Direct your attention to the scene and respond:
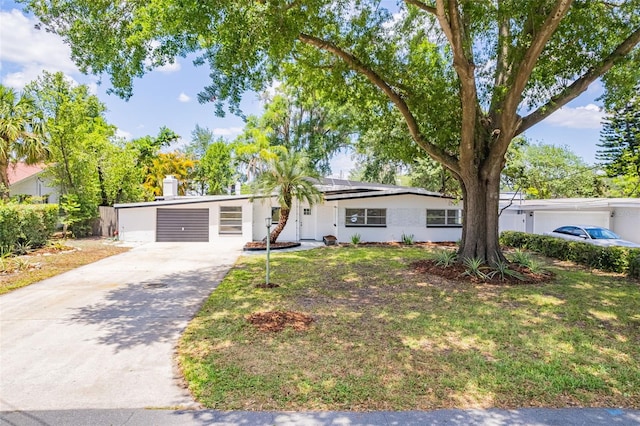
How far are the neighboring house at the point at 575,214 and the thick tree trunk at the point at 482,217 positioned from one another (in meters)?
6.23

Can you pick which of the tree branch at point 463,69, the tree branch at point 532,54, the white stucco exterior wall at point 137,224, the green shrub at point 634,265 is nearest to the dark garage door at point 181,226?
the white stucco exterior wall at point 137,224

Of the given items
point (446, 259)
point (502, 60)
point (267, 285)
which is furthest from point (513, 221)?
point (267, 285)

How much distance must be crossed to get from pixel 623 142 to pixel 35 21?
32.2 m

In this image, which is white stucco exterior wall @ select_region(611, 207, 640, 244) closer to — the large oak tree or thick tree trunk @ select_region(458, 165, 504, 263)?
the large oak tree

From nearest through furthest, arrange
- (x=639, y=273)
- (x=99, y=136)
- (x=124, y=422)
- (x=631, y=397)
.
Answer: (x=124, y=422) → (x=631, y=397) → (x=639, y=273) → (x=99, y=136)

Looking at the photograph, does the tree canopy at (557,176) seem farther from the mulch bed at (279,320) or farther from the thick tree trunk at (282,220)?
the mulch bed at (279,320)

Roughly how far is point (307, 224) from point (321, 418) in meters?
15.7

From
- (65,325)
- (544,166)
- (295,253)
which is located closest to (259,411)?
(65,325)

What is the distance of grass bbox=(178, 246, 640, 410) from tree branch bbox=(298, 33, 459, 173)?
3889 millimetres

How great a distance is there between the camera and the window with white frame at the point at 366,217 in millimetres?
17844

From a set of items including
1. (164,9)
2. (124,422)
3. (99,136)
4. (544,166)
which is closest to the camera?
(124,422)

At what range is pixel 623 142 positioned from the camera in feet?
82.0

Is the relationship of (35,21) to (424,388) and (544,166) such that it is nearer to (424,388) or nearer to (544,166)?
(424,388)

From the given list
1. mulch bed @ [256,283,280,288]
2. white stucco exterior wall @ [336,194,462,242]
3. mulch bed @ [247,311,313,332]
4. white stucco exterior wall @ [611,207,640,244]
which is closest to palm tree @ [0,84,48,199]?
white stucco exterior wall @ [336,194,462,242]
